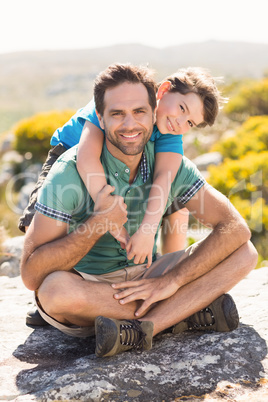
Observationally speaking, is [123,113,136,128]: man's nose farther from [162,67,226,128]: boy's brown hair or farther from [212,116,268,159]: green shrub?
[212,116,268,159]: green shrub

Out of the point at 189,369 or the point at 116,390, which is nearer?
the point at 116,390

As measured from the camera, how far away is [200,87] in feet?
10.6

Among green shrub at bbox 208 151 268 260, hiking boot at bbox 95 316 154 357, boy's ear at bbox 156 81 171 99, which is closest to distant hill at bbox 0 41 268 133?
green shrub at bbox 208 151 268 260

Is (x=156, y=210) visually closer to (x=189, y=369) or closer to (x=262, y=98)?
(x=189, y=369)

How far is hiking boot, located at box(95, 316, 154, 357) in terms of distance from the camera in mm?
2416

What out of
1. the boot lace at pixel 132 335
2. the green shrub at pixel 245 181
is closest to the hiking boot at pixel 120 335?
the boot lace at pixel 132 335

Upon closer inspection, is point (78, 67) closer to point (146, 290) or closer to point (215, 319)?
point (146, 290)

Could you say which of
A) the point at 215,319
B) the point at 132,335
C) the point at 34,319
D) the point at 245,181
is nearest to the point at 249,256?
the point at 215,319

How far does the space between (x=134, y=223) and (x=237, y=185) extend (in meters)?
4.06

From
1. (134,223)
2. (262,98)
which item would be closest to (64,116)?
(262,98)

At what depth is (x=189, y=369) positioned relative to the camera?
242 centimetres

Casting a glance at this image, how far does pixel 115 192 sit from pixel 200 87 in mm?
965

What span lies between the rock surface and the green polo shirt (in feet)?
1.76

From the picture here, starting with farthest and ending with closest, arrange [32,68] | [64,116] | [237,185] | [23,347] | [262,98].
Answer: [32,68] → [262,98] → [64,116] → [237,185] → [23,347]
